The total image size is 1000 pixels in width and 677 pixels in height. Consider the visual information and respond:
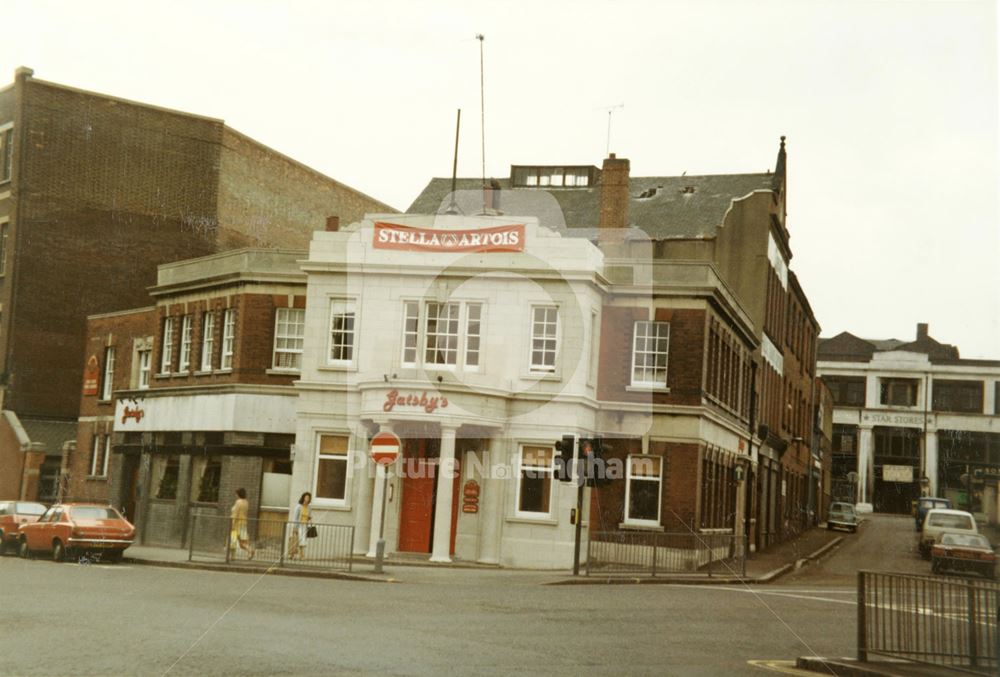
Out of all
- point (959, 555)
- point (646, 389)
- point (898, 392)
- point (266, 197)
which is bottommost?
point (959, 555)

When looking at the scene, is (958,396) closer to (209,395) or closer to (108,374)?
(209,395)

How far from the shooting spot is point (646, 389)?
34875 mm

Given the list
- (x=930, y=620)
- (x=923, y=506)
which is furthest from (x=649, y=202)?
(x=930, y=620)

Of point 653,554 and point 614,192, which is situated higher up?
point 614,192

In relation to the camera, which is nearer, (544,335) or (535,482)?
(535,482)

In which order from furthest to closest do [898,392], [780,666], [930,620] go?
[898,392]
[780,666]
[930,620]

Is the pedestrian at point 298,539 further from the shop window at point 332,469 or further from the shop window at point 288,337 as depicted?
the shop window at point 288,337

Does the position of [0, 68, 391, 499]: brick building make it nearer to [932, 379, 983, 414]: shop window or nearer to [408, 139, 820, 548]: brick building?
[408, 139, 820, 548]: brick building

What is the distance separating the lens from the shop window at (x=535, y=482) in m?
32.8

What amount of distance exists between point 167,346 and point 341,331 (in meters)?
9.57

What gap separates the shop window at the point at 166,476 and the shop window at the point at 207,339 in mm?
3181

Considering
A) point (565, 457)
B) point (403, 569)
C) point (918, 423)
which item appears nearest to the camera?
point (918, 423)

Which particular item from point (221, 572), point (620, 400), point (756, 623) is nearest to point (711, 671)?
point (756, 623)

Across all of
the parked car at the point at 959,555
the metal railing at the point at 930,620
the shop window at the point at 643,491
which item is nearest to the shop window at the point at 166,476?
the shop window at the point at 643,491
